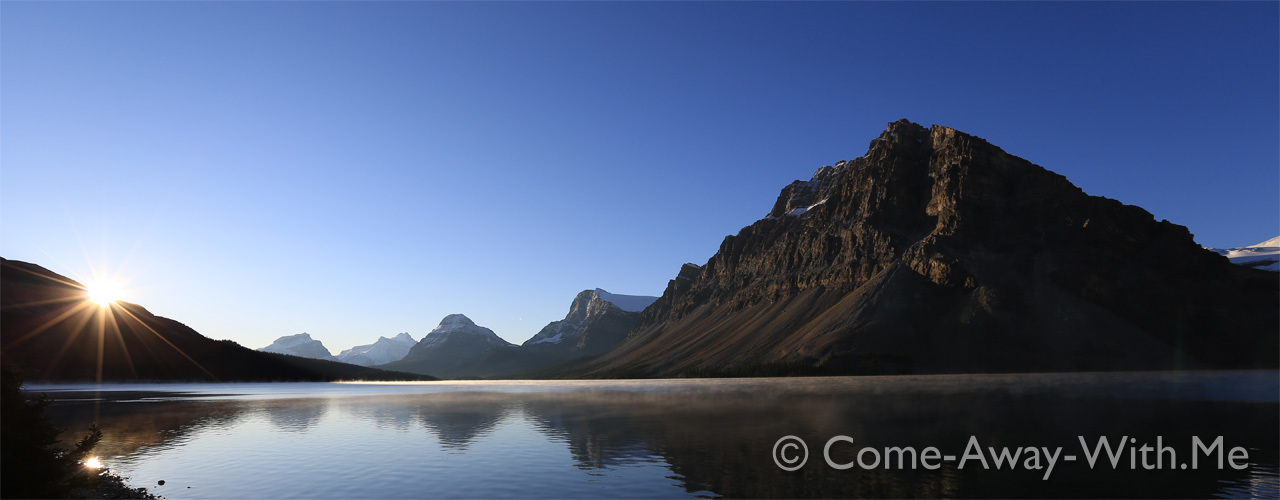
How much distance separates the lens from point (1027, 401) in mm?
88562

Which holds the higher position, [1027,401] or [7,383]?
[7,383]

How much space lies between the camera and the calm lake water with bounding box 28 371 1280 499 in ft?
99.9

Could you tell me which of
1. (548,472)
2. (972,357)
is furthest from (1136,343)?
(548,472)

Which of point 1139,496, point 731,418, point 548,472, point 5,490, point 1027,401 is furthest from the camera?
point 1027,401

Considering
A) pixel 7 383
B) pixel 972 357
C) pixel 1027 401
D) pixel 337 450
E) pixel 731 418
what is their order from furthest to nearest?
pixel 972 357, pixel 1027 401, pixel 731 418, pixel 337 450, pixel 7 383

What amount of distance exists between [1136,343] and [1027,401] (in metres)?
135

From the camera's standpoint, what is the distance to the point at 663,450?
42719mm

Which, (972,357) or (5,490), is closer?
(5,490)

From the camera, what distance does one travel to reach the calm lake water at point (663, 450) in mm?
30438

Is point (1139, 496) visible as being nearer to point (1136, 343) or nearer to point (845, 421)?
point (845, 421)

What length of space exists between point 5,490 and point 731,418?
56.2 meters

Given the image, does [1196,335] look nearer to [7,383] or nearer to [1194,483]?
[1194,483]

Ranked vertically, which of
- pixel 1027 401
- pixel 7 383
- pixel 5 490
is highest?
pixel 7 383

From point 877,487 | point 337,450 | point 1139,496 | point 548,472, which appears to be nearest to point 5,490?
point 548,472
